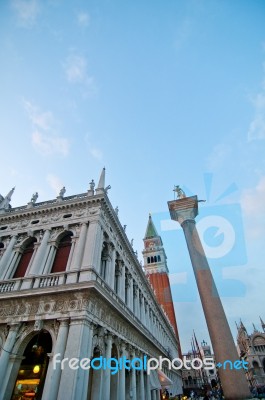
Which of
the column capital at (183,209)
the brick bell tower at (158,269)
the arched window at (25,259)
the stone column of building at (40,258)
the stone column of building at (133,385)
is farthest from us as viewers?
the brick bell tower at (158,269)

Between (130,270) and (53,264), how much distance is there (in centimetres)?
821

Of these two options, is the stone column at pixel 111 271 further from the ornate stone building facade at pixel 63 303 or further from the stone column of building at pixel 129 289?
the stone column of building at pixel 129 289

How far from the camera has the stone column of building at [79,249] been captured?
1190 centimetres

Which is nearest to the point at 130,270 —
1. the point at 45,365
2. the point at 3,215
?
the point at 45,365

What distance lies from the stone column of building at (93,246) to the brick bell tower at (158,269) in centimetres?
4087

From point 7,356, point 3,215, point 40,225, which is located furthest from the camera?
point 3,215

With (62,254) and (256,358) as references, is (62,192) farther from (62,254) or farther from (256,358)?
(256,358)

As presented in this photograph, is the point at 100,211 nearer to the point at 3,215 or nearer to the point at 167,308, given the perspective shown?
the point at 3,215

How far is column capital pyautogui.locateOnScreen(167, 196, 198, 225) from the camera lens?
38.5 ft

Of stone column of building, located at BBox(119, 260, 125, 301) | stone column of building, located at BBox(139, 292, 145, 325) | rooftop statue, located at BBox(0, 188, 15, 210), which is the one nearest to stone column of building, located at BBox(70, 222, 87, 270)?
stone column of building, located at BBox(119, 260, 125, 301)

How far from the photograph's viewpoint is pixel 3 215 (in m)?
16.5

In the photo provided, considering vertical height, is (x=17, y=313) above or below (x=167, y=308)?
below

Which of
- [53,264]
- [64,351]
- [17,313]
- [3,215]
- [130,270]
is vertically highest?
[3,215]

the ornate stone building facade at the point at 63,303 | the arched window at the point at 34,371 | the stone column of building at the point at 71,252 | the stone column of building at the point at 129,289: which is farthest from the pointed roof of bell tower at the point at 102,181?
the arched window at the point at 34,371
